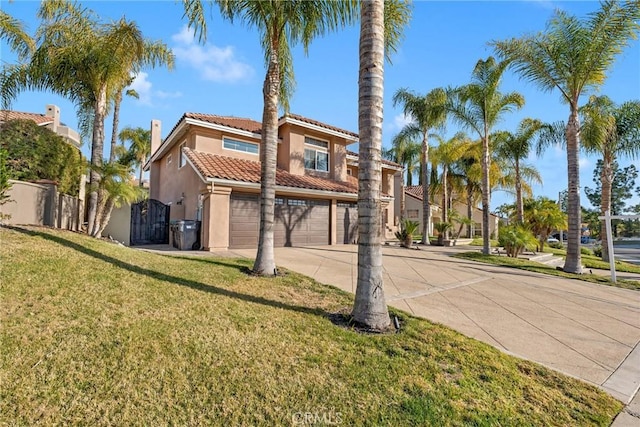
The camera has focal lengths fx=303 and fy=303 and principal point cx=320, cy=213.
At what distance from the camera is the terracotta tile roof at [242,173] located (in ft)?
44.3

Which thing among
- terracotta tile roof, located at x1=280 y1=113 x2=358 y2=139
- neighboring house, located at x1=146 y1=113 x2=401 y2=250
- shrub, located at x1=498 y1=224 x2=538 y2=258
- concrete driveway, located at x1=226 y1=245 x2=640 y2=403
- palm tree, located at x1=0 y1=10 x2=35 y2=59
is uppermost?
terracotta tile roof, located at x1=280 y1=113 x2=358 y2=139

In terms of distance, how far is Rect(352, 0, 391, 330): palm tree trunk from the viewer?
4.77 meters

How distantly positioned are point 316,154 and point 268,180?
11792 millimetres

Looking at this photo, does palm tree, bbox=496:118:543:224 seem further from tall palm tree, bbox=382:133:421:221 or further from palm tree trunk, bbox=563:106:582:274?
tall palm tree, bbox=382:133:421:221

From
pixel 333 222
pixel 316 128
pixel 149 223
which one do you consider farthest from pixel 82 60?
pixel 333 222

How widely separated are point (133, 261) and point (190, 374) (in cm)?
489

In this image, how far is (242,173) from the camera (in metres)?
14.5

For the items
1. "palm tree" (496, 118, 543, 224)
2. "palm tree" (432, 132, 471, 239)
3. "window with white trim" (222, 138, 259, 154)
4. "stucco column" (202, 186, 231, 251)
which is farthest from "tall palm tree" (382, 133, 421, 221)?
"stucco column" (202, 186, 231, 251)

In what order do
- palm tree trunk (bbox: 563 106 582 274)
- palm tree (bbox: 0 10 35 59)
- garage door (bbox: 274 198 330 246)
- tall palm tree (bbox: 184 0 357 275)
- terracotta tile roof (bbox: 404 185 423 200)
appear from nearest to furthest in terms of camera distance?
tall palm tree (bbox: 184 0 357 275), palm tree (bbox: 0 10 35 59), palm tree trunk (bbox: 563 106 582 274), garage door (bbox: 274 198 330 246), terracotta tile roof (bbox: 404 185 423 200)

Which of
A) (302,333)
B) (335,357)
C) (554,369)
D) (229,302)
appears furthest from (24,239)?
(554,369)

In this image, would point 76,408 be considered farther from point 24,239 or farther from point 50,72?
point 50,72

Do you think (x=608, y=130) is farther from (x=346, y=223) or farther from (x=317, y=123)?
(x=317, y=123)

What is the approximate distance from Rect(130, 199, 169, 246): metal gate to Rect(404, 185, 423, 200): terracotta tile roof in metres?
28.1

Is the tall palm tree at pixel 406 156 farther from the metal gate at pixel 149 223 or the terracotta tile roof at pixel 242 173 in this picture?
the metal gate at pixel 149 223
